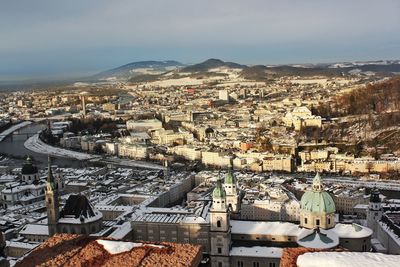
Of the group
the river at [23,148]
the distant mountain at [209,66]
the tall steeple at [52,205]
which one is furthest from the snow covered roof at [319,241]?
the distant mountain at [209,66]

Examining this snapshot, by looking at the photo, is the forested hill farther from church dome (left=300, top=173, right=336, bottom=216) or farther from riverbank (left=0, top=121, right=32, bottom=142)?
riverbank (left=0, top=121, right=32, bottom=142)

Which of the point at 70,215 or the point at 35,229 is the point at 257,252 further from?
the point at 35,229

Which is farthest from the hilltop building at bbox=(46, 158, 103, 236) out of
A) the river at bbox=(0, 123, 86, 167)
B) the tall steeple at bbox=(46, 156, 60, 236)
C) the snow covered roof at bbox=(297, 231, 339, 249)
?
the river at bbox=(0, 123, 86, 167)

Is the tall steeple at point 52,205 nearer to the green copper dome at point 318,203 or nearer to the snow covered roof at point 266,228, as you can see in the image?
the snow covered roof at point 266,228

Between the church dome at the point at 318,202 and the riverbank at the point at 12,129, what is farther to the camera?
the riverbank at the point at 12,129

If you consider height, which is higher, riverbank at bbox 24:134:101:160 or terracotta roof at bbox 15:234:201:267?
terracotta roof at bbox 15:234:201:267

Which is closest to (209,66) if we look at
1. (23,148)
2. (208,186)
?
(23,148)
